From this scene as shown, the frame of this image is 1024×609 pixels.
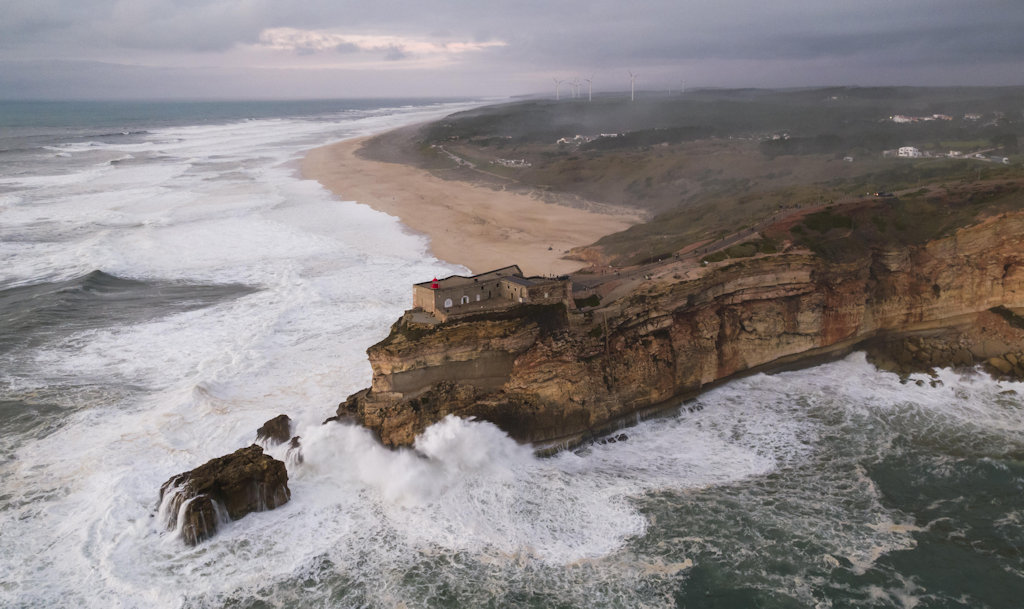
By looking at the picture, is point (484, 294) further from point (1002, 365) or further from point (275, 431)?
point (1002, 365)

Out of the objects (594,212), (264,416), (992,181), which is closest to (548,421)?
(264,416)

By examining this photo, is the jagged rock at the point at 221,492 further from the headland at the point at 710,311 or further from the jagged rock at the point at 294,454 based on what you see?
the headland at the point at 710,311

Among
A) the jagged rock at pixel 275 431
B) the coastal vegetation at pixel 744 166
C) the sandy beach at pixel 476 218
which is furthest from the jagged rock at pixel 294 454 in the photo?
the coastal vegetation at pixel 744 166

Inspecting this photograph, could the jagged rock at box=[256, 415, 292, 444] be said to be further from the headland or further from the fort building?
the fort building

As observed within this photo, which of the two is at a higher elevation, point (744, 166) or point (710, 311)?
point (744, 166)

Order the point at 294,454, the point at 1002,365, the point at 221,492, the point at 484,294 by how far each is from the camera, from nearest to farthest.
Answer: the point at 221,492 < the point at 294,454 < the point at 484,294 < the point at 1002,365

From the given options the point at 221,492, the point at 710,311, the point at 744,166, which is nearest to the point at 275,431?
the point at 221,492

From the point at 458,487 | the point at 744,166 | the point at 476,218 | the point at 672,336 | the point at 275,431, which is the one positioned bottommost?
the point at 458,487
